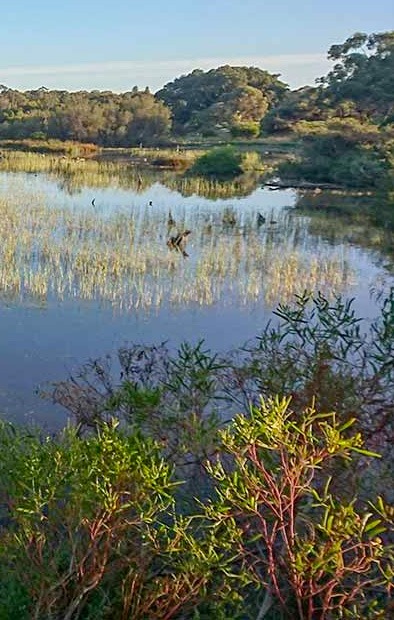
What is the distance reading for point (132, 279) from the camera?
9164mm

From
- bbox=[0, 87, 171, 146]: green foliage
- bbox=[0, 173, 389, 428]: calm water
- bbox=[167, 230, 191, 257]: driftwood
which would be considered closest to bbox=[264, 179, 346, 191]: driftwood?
bbox=[0, 173, 389, 428]: calm water

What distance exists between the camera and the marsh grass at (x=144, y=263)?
338 inches

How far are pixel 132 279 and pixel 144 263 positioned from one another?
0.86 m

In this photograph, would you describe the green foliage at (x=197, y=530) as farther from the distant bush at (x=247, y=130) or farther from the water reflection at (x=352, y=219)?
the distant bush at (x=247, y=130)

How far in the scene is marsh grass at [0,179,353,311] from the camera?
8.59m

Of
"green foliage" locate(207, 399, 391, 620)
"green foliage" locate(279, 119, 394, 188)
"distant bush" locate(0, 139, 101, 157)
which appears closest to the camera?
"green foliage" locate(207, 399, 391, 620)

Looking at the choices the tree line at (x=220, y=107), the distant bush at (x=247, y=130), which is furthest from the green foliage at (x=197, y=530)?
the distant bush at (x=247, y=130)

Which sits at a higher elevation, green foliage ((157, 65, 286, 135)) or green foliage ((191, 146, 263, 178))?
green foliage ((157, 65, 286, 135))

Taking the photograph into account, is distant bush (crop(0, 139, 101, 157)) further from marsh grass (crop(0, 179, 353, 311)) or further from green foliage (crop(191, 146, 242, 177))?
marsh grass (crop(0, 179, 353, 311))

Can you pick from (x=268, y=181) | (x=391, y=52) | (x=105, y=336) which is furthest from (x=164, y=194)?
(x=391, y=52)

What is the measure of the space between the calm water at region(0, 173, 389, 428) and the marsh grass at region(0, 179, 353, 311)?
0.07ft

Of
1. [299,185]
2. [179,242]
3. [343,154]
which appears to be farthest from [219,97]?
[179,242]

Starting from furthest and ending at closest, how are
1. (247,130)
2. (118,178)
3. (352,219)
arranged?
(247,130) → (118,178) → (352,219)

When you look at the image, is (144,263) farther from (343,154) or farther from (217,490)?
(343,154)
